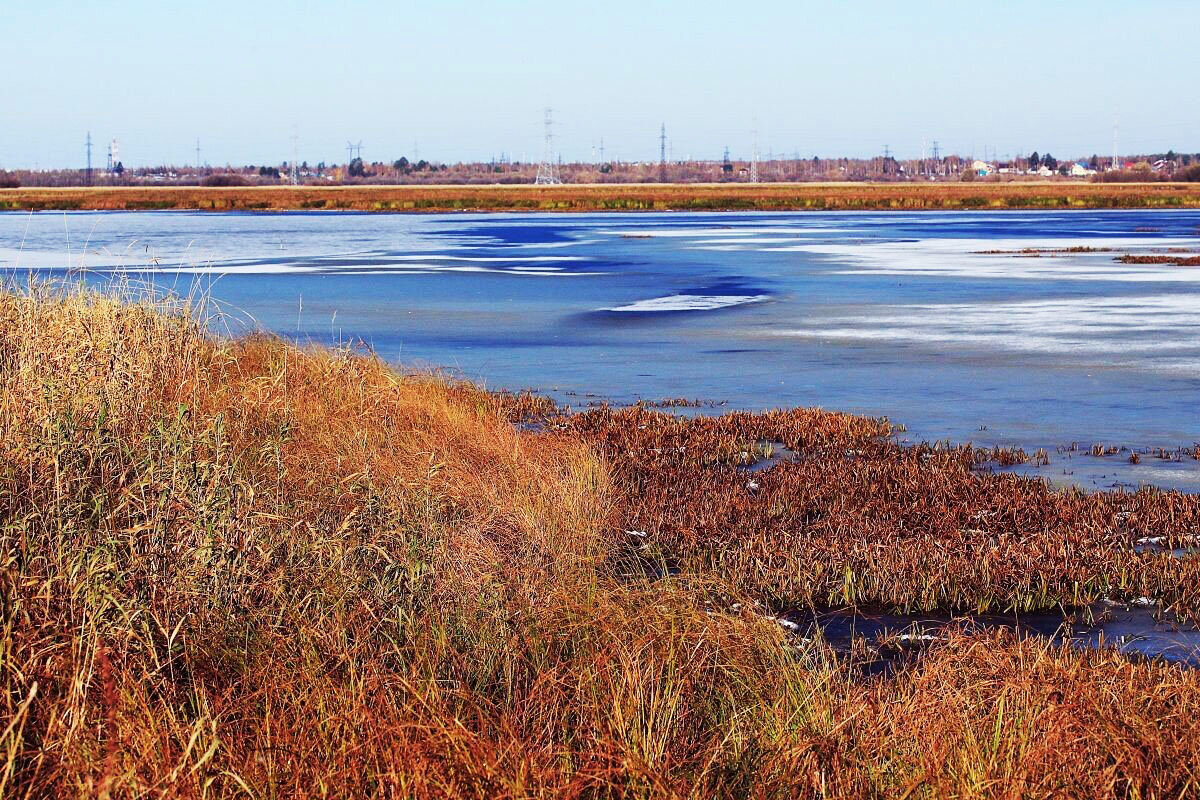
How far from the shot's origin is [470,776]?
4156mm

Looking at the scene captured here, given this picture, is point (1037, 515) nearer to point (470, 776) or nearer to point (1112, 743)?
point (1112, 743)

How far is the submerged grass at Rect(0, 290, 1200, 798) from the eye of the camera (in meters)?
4.29

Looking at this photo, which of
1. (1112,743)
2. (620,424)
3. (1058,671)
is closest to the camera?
(1112,743)

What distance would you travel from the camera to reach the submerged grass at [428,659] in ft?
14.1

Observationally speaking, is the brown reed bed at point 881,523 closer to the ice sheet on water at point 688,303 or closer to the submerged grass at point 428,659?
the submerged grass at point 428,659

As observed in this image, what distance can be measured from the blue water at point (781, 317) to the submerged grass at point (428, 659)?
454 centimetres

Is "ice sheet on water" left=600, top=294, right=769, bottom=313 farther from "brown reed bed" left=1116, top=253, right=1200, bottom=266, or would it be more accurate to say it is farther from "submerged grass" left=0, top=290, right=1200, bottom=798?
"submerged grass" left=0, top=290, right=1200, bottom=798

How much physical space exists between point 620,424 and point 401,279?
69.5 feet

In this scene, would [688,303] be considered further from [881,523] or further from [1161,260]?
[881,523]

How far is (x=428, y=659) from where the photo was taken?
5.37m

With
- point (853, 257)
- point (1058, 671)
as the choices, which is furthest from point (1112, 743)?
point (853, 257)

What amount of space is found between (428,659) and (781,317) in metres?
19.6

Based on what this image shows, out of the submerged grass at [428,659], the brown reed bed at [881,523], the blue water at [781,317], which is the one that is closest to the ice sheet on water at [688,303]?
the blue water at [781,317]

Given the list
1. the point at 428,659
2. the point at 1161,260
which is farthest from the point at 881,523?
the point at 1161,260
